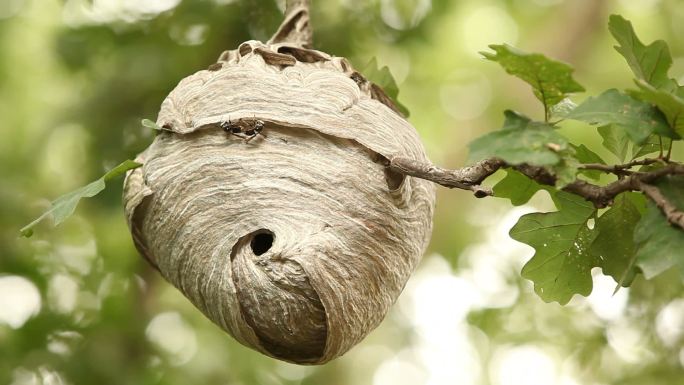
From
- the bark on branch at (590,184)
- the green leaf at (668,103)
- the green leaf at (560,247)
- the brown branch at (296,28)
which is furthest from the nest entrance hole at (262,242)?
the green leaf at (668,103)

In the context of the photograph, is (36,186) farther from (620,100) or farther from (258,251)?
(620,100)

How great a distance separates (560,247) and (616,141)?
0.29 m

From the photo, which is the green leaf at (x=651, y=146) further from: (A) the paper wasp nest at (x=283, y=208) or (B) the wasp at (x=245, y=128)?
(B) the wasp at (x=245, y=128)

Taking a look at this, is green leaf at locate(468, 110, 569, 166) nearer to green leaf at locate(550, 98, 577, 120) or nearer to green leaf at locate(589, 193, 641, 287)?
green leaf at locate(550, 98, 577, 120)

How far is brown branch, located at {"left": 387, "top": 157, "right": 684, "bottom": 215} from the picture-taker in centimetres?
200

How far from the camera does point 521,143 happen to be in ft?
6.19

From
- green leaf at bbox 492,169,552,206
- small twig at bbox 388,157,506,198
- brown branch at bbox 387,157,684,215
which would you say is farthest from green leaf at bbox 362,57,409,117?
brown branch at bbox 387,157,684,215

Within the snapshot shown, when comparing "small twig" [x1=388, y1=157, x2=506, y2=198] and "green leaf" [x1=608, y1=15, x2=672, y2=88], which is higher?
"green leaf" [x1=608, y1=15, x2=672, y2=88]

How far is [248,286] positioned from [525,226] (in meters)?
0.68

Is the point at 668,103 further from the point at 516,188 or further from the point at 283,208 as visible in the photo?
the point at 283,208

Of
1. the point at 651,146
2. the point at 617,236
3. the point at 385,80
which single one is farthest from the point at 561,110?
the point at 385,80

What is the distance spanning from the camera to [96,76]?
486cm

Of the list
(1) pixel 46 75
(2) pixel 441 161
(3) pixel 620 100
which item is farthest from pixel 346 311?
(1) pixel 46 75

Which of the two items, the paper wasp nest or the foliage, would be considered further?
the paper wasp nest
